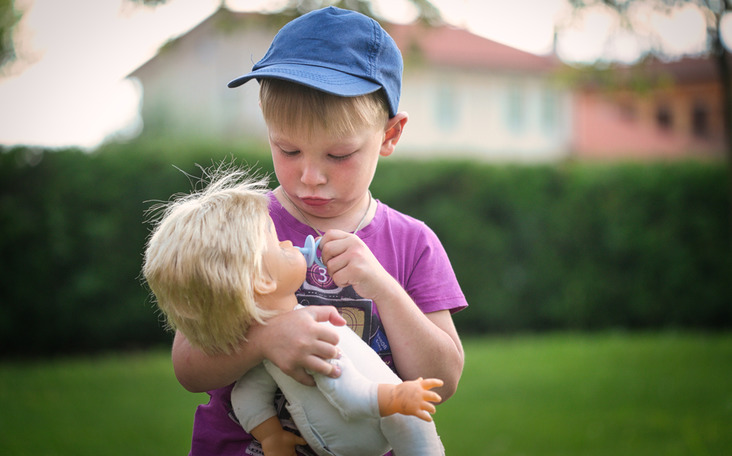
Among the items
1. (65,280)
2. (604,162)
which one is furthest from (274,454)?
(604,162)

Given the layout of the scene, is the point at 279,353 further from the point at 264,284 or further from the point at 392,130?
the point at 392,130

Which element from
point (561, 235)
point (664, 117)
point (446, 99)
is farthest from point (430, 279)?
point (664, 117)

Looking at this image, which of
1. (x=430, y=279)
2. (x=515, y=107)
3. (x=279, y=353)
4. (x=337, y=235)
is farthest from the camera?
(x=515, y=107)

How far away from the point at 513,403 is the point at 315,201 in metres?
6.29

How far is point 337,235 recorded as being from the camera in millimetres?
1859

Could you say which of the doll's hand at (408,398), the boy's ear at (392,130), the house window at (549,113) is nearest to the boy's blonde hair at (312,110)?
the boy's ear at (392,130)

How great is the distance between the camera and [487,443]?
635 centimetres

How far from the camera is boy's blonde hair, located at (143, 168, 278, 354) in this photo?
1722 mm

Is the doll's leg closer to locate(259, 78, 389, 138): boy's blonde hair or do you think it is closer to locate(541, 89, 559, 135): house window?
locate(259, 78, 389, 138): boy's blonde hair

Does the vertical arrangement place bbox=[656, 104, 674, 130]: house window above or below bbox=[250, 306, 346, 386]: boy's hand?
below

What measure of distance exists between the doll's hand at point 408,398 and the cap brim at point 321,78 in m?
0.77

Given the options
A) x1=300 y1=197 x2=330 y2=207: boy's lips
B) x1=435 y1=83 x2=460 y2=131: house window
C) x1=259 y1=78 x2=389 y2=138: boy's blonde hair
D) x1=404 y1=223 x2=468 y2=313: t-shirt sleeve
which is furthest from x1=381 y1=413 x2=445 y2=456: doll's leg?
x1=435 y1=83 x2=460 y2=131: house window

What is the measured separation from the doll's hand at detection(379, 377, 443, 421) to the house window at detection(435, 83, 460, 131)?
2891cm

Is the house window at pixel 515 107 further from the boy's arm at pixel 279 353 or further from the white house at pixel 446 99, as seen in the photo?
the boy's arm at pixel 279 353
